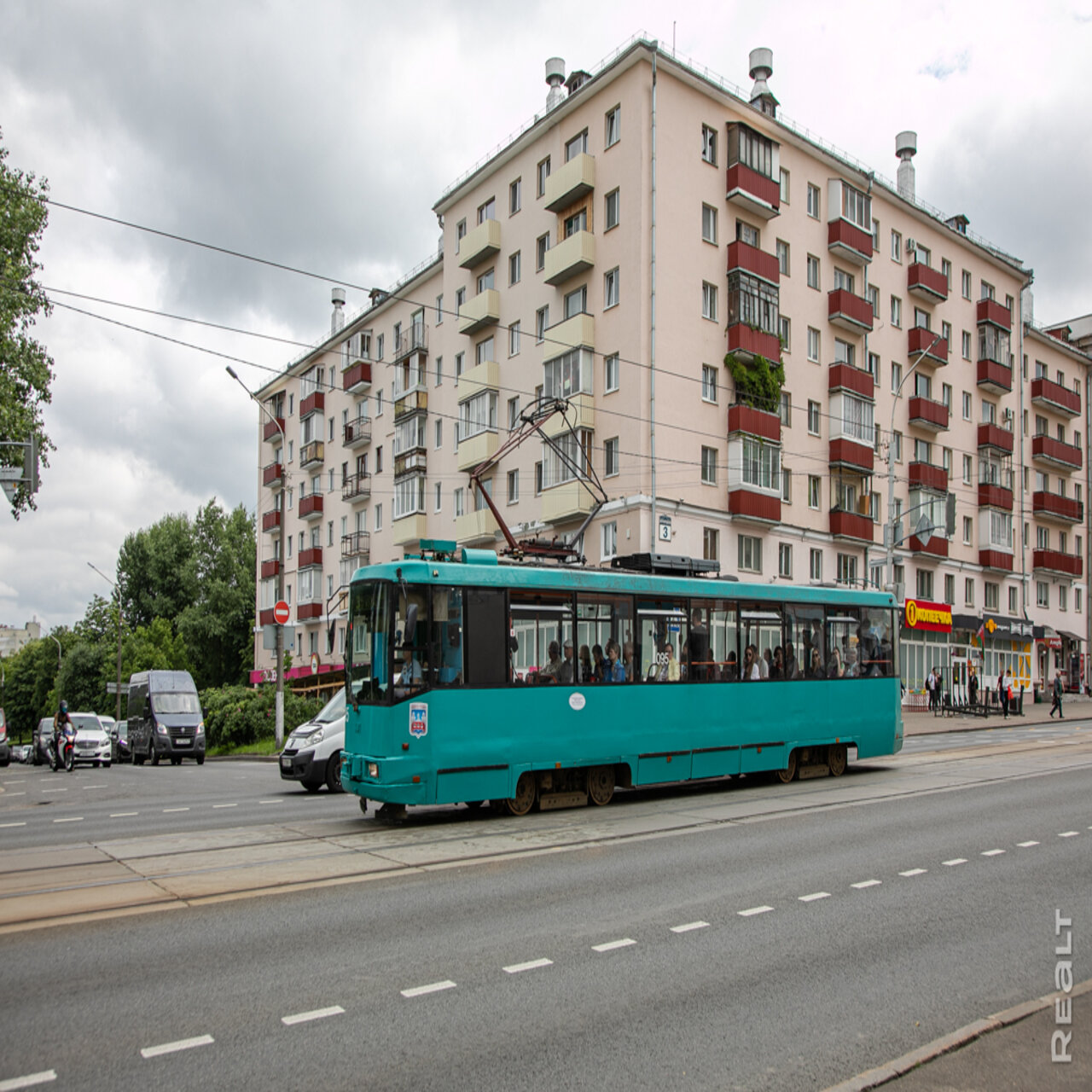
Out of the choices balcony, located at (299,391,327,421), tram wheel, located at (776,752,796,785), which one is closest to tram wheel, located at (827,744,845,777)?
tram wheel, located at (776,752,796,785)

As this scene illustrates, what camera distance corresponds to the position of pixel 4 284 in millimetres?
24656

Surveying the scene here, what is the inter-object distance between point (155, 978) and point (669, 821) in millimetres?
7304

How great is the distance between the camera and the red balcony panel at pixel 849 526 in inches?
1540

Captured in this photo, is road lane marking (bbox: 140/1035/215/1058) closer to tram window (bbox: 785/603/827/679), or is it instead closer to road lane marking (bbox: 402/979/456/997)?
road lane marking (bbox: 402/979/456/997)

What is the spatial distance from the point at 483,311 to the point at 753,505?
13426mm

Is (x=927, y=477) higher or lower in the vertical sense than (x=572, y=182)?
lower

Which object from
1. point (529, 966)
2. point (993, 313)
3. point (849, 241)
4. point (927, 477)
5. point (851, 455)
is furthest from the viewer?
point (993, 313)

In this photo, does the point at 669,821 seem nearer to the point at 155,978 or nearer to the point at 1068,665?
the point at 155,978

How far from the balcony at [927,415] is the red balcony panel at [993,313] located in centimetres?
670

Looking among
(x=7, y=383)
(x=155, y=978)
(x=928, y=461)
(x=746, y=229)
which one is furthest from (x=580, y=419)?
(x=155, y=978)

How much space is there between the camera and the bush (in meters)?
36.1

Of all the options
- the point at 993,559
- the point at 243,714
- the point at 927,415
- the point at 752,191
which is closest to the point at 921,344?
the point at 927,415

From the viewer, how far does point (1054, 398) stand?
57000 millimetres

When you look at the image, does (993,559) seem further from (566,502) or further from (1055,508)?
(566,502)
